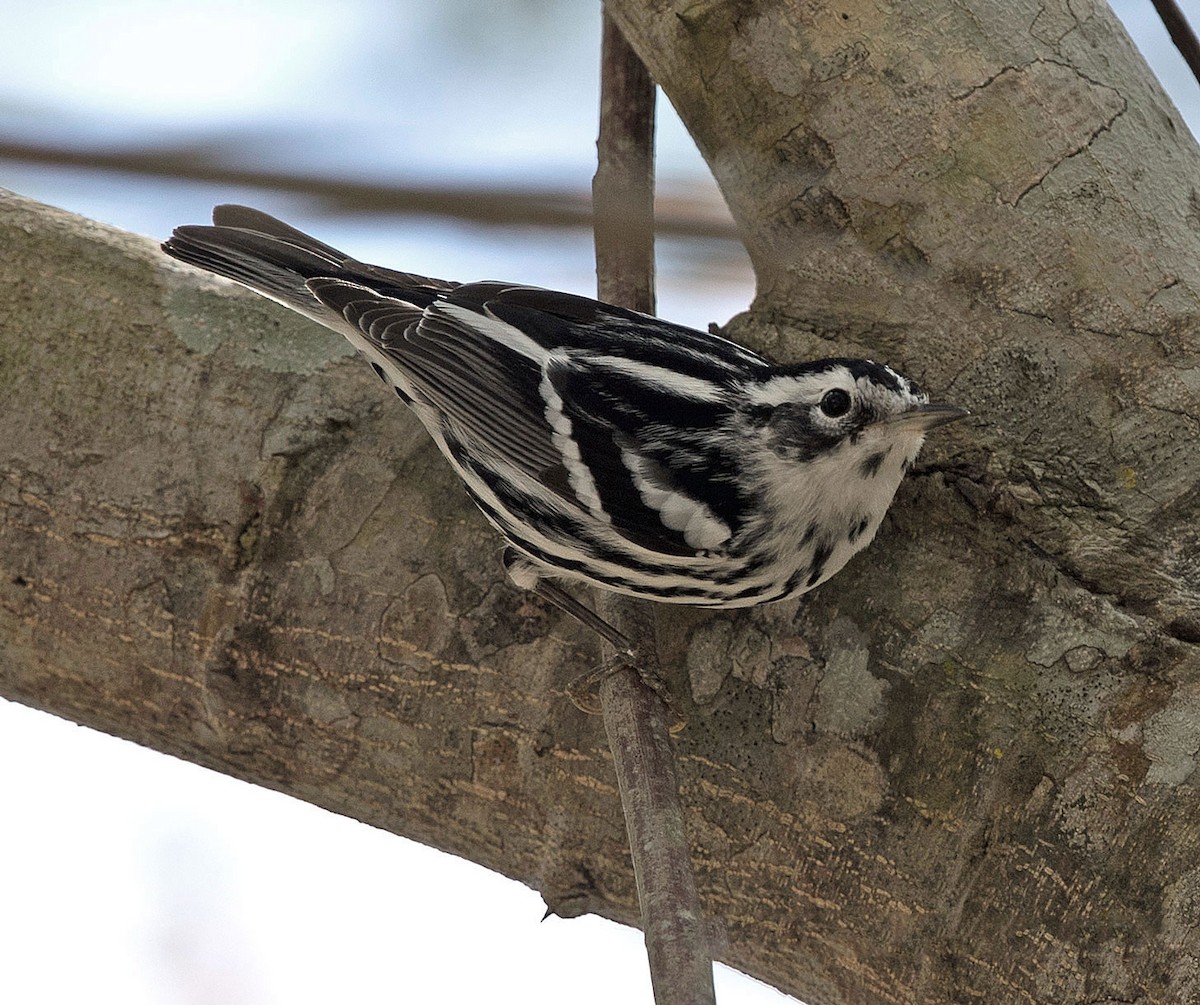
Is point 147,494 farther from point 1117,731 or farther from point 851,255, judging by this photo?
point 1117,731

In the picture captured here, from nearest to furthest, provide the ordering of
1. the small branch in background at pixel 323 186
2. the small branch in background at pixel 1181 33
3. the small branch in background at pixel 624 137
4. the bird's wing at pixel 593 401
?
the small branch in background at pixel 323 186, the bird's wing at pixel 593 401, the small branch in background at pixel 1181 33, the small branch in background at pixel 624 137

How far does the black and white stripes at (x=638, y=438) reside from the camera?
2326 millimetres

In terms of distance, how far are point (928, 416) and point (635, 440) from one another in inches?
23.0

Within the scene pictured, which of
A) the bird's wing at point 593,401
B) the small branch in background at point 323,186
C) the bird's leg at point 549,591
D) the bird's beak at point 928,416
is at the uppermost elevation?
the bird's wing at point 593,401

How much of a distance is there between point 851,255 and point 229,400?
3.96 ft

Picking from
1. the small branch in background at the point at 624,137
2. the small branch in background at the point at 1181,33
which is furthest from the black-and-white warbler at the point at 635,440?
the small branch in background at the point at 1181,33

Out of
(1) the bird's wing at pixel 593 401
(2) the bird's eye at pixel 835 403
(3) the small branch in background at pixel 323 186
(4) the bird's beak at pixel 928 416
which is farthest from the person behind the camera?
(1) the bird's wing at pixel 593 401

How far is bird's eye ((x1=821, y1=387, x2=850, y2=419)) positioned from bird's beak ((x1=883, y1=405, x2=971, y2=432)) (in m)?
0.13

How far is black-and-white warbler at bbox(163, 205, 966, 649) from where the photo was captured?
2.32 metres

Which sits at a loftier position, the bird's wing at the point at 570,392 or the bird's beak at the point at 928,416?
the bird's wing at the point at 570,392

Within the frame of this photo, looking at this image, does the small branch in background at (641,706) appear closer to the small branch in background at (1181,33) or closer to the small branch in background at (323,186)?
the small branch in background at (323,186)

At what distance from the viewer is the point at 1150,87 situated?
238 centimetres

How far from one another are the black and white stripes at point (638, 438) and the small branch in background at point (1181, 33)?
1.06 meters

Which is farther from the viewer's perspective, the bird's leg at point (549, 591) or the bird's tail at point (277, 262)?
the bird's tail at point (277, 262)
